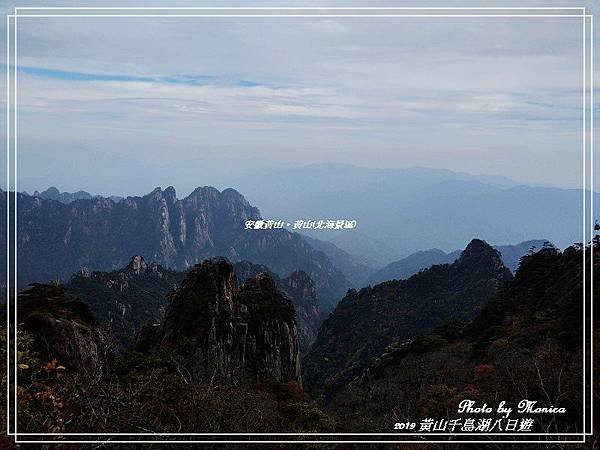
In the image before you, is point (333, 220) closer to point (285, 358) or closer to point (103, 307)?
point (285, 358)

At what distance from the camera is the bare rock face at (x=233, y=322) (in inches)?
816

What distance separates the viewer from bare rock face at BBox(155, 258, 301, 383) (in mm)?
20734

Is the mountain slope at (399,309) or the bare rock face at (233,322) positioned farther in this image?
the mountain slope at (399,309)

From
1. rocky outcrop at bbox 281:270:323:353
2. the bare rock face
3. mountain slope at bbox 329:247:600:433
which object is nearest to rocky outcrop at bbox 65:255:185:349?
rocky outcrop at bbox 281:270:323:353

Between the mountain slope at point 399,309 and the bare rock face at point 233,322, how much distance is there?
40.9 feet

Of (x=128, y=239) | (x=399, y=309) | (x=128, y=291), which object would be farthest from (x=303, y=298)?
Answer: (x=128, y=239)

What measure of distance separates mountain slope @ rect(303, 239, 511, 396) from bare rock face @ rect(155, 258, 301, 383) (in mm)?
12474

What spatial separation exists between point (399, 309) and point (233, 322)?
2768 centimetres

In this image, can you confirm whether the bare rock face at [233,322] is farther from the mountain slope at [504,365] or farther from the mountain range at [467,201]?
the mountain range at [467,201]

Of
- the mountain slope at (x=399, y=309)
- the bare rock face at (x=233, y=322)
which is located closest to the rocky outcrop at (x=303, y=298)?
the mountain slope at (x=399, y=309)

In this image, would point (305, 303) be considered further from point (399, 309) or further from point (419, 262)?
point (419, 262)

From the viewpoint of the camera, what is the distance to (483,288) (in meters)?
44.0

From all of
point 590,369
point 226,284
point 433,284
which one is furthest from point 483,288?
point 590,369

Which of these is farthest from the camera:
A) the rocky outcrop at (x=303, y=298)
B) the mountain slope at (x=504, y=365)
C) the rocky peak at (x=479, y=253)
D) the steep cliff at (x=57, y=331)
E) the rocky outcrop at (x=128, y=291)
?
the rocky peak at (x=479, y=253)
